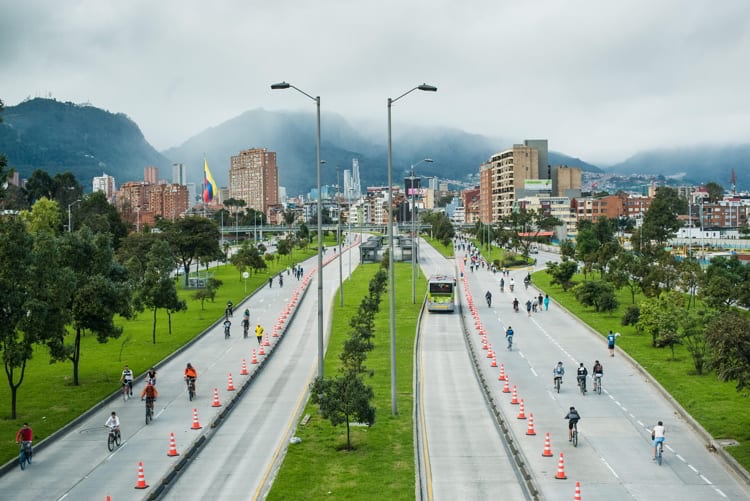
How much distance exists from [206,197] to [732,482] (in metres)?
116

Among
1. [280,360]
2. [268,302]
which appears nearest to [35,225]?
[268,302]

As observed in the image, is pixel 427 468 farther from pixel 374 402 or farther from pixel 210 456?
pixel 374 402

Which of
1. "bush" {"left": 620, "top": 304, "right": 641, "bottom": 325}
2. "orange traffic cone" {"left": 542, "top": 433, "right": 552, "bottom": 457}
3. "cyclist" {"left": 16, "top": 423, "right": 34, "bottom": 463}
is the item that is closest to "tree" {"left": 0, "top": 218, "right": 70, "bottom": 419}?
"cyclist" {"left": 16, "top": 423, "right": 34, "bottom": 463}

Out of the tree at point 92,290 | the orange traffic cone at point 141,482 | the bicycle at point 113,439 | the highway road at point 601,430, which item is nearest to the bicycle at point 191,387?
the tree at point 92,290

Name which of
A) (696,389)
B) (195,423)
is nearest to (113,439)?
(195,423)

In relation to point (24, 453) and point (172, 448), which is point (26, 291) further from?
point (172, 448)

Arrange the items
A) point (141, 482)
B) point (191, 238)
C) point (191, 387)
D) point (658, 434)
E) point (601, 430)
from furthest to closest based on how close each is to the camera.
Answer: point (191, 238) → point (191, 387) → point (601, 430) → point (658, 434) → point (141, 482)

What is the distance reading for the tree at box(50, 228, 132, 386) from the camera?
123 feet

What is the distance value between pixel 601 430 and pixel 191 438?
13.5 meters

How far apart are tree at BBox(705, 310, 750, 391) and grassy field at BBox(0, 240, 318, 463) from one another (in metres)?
21.4

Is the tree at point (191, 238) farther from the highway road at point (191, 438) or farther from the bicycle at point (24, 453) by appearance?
the bicycle at point (24, 453)

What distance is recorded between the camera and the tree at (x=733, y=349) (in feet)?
81.9

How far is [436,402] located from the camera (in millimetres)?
33344

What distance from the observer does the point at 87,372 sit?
1604 inches
